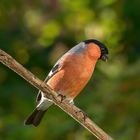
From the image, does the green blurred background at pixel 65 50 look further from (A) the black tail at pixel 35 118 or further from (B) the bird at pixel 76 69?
(B) the bird at pixel 76 69

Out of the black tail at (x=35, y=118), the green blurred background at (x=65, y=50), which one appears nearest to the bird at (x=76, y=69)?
the black tail at (x=35, y=118)

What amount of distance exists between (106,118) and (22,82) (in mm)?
1292

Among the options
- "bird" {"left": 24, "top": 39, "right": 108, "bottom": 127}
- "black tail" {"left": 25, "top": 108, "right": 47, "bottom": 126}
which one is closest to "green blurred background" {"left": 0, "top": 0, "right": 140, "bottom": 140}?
"black tail" {"left": 25, "top": 108, "right": 47, "bottom": 126}

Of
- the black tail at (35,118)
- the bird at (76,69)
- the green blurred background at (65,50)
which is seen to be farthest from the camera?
the green blurred background at (65,50)

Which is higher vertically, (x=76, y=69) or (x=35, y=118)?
(x=76, y=69)

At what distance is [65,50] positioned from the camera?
7.48 m

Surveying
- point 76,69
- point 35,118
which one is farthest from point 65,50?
point 76,69

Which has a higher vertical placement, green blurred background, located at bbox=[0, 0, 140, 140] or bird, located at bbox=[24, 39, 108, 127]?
bird, located at bbox=[24, 39, 108, 127]

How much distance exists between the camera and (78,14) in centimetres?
792

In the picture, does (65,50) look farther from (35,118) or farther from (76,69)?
(76,69)

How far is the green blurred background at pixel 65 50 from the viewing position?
613cm

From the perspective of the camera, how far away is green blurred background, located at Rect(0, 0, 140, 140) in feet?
20.1

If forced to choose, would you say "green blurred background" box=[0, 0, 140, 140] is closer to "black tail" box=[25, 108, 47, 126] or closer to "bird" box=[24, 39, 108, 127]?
"black tail" box=[25, 108, 47, 126]

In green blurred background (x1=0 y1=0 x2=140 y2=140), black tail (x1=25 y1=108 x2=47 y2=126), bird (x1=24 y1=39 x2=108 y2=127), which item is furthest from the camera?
green blurred background (x1=0 y1=0 x2=140 y2=140)
